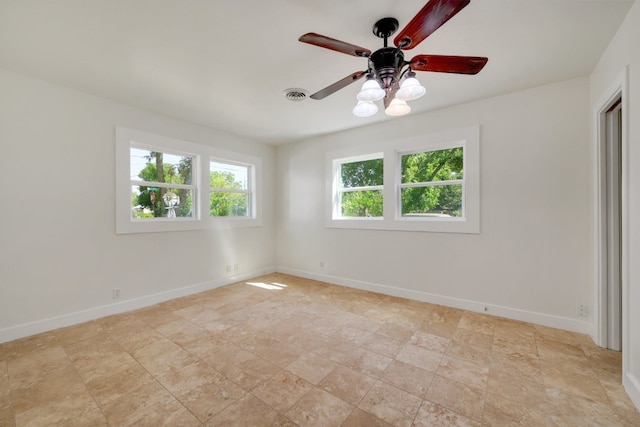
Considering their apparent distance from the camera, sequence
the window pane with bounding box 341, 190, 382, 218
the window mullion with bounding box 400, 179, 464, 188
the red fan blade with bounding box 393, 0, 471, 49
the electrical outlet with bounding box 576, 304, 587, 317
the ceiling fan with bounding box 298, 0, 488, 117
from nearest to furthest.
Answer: the red fan blade with bounding box 393, 0, 471, 49, the ceiling fan with bounding box 298, 0, 488, 117, the electrical outlet with bounding box 576, 304, 587, 317, the window mullion with bounding box 400, 179, 464, 188, the window pane with bounding box 341, 190, 382, 218

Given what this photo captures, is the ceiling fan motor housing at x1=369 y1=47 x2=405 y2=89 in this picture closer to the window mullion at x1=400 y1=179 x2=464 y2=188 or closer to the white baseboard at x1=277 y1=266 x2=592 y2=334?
the window mullion at x1=400 y1=179 x2=464 y2=188

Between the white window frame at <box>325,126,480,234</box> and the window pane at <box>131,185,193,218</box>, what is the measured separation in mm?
2243

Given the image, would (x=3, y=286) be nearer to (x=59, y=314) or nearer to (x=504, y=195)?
(x=59, y=314)

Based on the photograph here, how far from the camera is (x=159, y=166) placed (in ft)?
11.8

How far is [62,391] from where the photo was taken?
1.77m

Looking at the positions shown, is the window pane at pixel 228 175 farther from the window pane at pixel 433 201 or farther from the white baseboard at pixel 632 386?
the white baseboard at pixel 632 386

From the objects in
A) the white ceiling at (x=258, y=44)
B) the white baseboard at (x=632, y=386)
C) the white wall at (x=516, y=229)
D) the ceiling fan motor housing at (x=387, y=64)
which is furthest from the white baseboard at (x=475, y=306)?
the ceiling fan motor housing at (x=387, y=64)

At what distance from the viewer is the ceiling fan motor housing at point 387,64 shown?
5.48 ft

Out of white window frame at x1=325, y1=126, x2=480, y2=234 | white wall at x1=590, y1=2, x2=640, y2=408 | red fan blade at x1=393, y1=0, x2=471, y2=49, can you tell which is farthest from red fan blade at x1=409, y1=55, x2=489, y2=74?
white window frame at x1=325, y1=126, x2=480, y2=234

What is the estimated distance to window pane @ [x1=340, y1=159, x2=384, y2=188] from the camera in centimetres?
404

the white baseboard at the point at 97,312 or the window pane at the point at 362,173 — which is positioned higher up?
the window pane at the point at 362,173

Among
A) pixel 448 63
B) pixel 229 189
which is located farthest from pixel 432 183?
pixel 229 189

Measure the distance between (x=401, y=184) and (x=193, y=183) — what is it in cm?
314

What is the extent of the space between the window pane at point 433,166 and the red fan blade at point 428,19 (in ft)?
7.07
